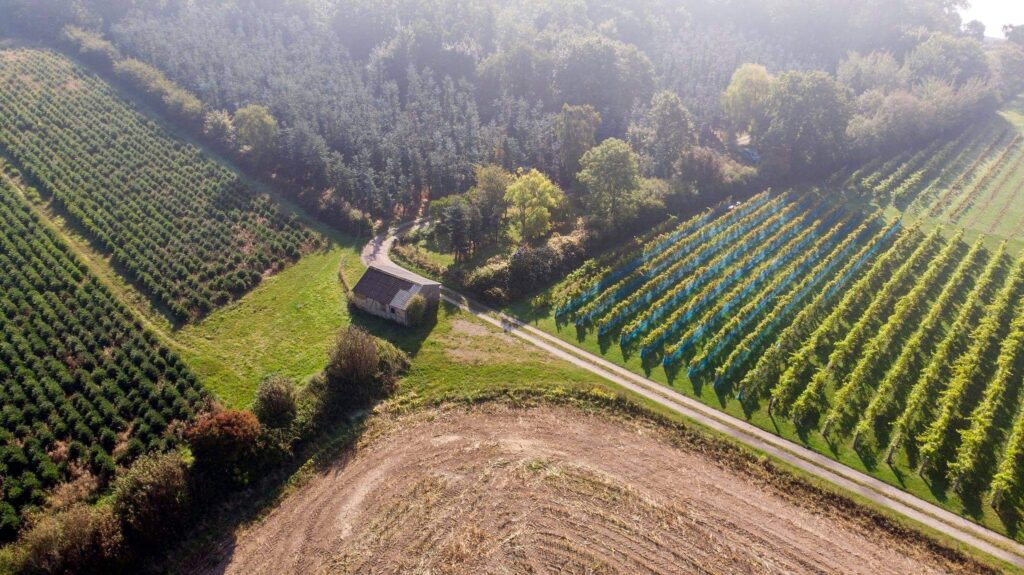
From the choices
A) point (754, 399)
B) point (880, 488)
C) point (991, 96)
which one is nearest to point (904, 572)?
point (880, 488)

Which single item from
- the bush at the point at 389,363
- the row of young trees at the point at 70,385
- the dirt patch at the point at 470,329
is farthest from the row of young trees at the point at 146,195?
the dirt patch at the point at 470,329

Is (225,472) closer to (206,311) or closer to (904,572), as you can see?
(206,311)

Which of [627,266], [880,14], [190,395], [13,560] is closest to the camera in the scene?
[13,560]

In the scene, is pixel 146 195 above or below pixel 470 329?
below

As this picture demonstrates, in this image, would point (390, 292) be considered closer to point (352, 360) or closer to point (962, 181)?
point (352, 360)

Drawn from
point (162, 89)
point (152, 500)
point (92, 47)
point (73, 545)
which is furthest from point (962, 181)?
point (92, 47)

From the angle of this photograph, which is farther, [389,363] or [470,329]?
[470,329]

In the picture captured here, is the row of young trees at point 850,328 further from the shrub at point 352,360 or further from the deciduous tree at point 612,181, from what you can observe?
the shrub at point 352,360

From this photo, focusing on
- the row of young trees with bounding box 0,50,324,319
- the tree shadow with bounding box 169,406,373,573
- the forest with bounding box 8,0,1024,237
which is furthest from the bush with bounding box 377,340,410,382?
the forest with bounding box 8,0,1024,237
